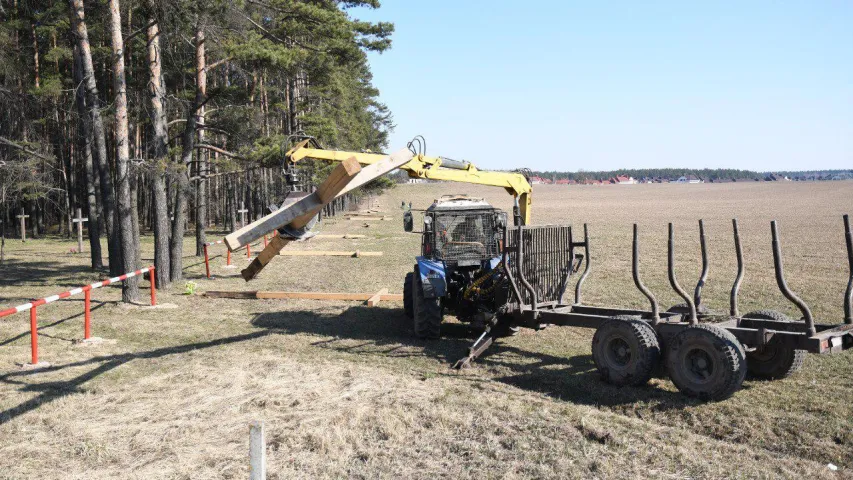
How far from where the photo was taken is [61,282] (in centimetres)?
1656

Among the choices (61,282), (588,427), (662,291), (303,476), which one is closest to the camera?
(303,476)

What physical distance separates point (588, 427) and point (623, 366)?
168 centimetres

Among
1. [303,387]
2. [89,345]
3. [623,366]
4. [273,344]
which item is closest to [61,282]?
[89,345]

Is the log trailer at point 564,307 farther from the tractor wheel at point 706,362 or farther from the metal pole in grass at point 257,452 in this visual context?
the metal pole in grass at point 257,452

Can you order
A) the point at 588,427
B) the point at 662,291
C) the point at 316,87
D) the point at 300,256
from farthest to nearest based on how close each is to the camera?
the point at 316,87
the point at 300,256
the point at 662,291
the point at 588,427

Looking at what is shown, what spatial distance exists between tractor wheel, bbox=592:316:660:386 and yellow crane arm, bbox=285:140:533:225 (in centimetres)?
393

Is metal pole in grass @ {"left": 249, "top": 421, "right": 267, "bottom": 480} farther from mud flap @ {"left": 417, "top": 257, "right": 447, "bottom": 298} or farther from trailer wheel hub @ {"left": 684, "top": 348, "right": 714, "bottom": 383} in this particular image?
mud flap @ {"left": 417, "top": 257, "right": 447, "bottom": 298}

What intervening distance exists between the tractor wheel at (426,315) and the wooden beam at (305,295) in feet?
11.3

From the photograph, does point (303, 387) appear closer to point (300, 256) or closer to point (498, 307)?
point (498, 307)

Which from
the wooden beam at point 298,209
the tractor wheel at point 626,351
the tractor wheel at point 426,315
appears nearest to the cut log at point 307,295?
the tractor wheel at point 426,315

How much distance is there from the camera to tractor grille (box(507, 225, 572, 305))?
945 centimetres

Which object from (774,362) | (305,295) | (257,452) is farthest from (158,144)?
(257,452)

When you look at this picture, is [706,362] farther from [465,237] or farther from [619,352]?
[465,237]

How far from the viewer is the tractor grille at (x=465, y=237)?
10.8m
